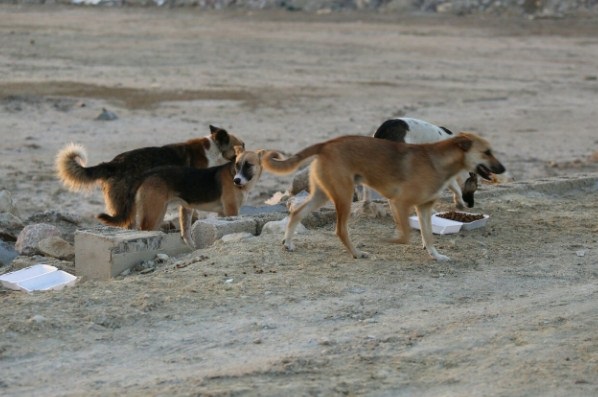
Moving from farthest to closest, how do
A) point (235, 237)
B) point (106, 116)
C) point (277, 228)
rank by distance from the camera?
point (106, 116) < point (277, 228) < point (235, 237)

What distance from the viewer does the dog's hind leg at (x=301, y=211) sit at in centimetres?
978

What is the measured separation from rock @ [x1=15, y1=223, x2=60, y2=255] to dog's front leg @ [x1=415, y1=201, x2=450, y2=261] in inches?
139

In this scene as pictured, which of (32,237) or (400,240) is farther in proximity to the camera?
(32,237)

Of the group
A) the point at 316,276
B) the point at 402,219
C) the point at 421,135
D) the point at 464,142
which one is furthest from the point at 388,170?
the point at 421,135

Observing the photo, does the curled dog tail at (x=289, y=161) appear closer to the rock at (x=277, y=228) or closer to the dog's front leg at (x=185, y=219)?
the rock at (x=277, y=228)

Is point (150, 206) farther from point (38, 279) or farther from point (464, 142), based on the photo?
point (464, 142)

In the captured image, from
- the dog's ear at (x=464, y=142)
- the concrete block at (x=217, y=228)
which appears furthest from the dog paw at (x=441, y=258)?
the concrete block at (x=217, y=228)

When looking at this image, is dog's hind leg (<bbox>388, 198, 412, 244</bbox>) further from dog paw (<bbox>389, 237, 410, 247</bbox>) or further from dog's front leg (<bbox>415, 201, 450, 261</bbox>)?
dog's front leg (<bbox>415, 201, 450, 261</bbox>)

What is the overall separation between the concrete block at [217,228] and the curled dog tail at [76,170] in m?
1.28

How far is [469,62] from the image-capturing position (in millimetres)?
27078

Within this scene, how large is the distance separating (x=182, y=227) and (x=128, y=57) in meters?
15.4

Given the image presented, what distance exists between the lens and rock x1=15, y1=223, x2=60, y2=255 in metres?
11.1

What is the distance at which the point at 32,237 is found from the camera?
36.7 feet

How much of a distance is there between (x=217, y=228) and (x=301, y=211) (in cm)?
103
